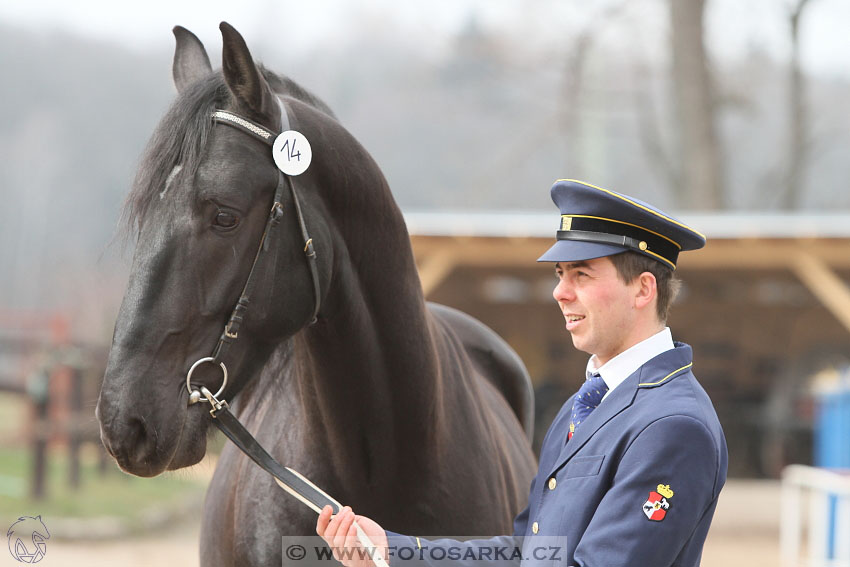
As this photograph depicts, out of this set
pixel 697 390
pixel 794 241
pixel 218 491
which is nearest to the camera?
pixel 697 390

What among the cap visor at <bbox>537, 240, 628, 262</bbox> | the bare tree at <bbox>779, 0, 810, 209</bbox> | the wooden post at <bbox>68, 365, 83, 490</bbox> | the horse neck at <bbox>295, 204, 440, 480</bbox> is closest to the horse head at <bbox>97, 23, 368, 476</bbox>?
the horse neck at <bbox>295, 204, 440, 480</bbox>

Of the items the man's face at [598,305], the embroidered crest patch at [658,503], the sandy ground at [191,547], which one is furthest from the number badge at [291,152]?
the sandy ground at [191,547]

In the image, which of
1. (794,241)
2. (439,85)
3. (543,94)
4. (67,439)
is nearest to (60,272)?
(439,85)

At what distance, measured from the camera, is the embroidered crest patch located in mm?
1577

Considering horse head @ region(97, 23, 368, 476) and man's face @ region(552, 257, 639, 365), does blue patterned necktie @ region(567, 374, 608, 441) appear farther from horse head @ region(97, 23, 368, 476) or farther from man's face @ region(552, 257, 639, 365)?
horse head @ region(97, 23, 368, 476)

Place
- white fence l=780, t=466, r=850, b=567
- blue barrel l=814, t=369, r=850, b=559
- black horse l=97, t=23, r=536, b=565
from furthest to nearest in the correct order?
blue barrel l=814, t=369, r=850, b=559 < white fence l=780, t=466, r=850, b=567 < black horse l=97, t=23, r=536, b=565

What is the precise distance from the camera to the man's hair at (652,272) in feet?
5.82

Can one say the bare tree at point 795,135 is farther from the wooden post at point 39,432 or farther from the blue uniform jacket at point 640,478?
the blue uniform jacket at point 640,478

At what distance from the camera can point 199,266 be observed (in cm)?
190

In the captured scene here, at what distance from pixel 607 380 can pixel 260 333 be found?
725mm

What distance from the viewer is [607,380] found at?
6.02 ft

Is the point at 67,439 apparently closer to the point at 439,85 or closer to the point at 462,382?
the point at 462,382

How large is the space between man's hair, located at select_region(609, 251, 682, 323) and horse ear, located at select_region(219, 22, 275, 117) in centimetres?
83

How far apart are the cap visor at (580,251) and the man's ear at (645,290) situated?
6cm
